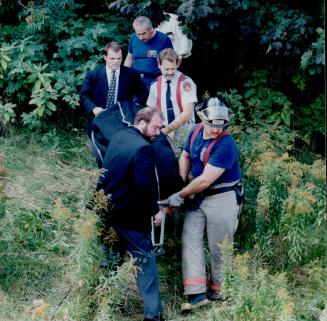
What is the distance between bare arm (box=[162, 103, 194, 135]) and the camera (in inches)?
275

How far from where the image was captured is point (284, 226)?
656cm

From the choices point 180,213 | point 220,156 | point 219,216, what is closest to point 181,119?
point 180,213

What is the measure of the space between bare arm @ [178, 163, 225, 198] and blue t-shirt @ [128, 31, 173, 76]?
6.20ft

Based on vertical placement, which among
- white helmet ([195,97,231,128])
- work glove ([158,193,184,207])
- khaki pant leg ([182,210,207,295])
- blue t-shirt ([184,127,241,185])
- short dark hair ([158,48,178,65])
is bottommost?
khaki pant leg ([182,210,207,295])

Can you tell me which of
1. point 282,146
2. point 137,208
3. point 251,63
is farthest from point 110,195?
point 251,63

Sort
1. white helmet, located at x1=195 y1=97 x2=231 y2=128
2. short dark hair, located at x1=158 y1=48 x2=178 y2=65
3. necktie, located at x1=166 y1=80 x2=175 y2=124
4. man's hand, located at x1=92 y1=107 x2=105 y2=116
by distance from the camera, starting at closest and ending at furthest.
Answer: white helmet, located at x1=195 y1=97 x2=231 y2=128
short dark hair, located at x1=158 y1=48 x2=178 y2=65
necktie, located at x1=166 y1=80 x2=175 y2=124
man's hand, located at x1=92 y1=107 x2=105 y2=116

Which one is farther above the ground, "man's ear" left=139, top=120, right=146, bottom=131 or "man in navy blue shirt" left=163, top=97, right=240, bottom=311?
"man's ear" left=139, top=120, right=146, bottom=131

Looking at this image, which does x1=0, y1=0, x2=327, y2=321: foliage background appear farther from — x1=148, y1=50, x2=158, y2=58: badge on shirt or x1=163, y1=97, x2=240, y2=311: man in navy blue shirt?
x1=148, y1=50, x2=158, y2=58: badge on shirt

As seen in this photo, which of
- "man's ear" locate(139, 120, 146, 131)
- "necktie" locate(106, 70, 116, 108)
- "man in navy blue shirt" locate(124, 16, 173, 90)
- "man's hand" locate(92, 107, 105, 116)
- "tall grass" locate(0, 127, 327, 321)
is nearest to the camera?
"tall grass" locate(0, 127, 327, 321)

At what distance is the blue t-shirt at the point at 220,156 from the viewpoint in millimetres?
6066

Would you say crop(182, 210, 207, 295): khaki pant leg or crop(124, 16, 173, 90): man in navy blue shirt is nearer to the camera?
crop(182, 210, 207, 295): khaki pant leg

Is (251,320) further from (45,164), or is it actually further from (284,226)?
(45,164)

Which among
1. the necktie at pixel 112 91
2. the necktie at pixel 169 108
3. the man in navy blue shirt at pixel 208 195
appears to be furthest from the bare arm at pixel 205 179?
the necktie at pixel 112 91

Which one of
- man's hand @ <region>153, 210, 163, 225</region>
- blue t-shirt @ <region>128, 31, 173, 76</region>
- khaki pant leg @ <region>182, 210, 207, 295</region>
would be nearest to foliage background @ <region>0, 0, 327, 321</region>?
khaki pant leg @ <region>182, 210, 207, 295</region>
